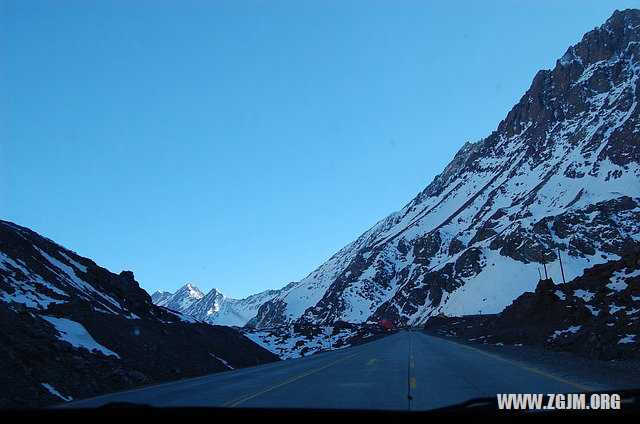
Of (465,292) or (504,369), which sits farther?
(465,292)

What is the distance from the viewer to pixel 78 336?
21.7 m

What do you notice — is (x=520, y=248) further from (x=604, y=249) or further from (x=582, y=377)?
(x=582, y=377)

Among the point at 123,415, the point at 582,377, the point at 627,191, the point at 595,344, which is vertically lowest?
the point at 123,415

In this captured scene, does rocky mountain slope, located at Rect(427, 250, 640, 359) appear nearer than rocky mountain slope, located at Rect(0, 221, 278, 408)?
No

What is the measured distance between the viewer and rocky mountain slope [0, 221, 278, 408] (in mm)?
15656

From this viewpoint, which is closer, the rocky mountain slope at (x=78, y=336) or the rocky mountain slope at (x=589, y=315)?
the rocky mountain slope at (x=78, y=336)

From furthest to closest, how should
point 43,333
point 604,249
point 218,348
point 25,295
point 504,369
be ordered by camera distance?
point 604,249 → point 218,348 → point 25,295 → point 43,333 → point 504,369

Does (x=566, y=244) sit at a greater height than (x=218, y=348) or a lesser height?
greater

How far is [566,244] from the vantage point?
14538 centimetres

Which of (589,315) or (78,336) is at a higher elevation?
(589,315)

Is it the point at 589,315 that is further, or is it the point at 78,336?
the point at 589,315

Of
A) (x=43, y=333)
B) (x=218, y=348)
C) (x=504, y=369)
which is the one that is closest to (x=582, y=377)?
(x=504, y=369)

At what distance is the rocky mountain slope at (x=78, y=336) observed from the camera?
616 inches

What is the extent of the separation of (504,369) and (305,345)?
46.7 m
